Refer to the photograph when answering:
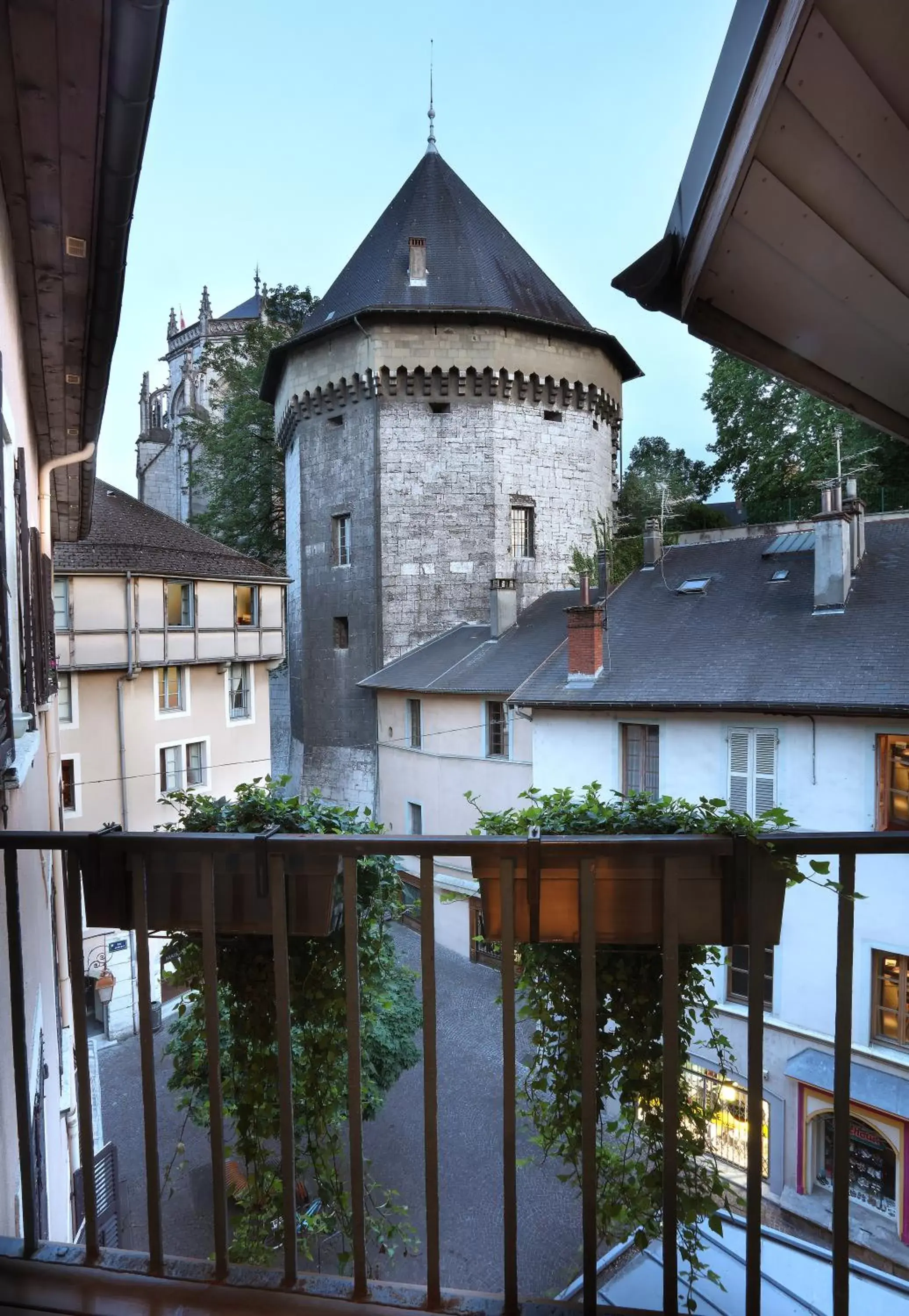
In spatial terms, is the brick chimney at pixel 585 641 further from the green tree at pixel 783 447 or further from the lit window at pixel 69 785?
the green tree at pixel 783 447

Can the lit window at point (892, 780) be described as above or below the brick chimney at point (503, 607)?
below

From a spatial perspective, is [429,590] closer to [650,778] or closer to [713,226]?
[650,778]

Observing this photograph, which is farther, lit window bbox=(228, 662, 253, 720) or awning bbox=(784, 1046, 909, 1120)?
lit window bbox=(228, 662, 253, 720)

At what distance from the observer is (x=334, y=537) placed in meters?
19.2

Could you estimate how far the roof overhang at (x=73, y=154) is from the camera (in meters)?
1.43

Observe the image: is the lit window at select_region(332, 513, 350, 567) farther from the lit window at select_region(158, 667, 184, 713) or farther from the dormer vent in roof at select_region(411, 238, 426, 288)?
the lit window at select_region(158, 667, 184, 713)

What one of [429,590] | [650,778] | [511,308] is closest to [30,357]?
[650,778]

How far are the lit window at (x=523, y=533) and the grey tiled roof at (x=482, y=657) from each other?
159cm

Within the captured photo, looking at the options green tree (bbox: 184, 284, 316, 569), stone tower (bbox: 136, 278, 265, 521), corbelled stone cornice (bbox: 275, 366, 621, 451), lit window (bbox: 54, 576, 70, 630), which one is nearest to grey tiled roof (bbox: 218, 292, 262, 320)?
stone tower (bbox: 136, 278, 265, 521)

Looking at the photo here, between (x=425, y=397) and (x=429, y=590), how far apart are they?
4.60 metres

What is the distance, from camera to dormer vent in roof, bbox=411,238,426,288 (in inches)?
736

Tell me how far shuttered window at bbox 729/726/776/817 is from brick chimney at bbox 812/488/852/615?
7.23ft

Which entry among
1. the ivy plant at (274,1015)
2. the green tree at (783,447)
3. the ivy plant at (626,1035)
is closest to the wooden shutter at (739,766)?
the ivy plant at (274,1015)

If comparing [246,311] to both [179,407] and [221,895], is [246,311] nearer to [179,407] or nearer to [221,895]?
[179,407]
